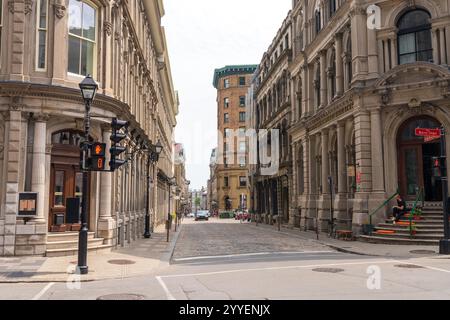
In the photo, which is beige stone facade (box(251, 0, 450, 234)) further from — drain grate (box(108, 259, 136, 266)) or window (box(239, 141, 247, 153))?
window (box(239, 141, 247, 153))

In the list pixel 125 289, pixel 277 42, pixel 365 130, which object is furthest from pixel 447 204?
pixel 277 42

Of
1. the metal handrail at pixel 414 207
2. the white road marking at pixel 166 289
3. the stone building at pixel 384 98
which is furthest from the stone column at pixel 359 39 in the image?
the white road marking at pixel 166 289

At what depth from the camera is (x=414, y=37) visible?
25.2 meters

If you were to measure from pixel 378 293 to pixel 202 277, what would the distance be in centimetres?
484

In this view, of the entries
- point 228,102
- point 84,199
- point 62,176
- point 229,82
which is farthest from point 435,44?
point 229,82

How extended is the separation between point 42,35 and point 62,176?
5.50 meters

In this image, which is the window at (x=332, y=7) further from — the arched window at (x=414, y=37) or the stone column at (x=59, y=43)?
the stone column at (x=59, y=43)

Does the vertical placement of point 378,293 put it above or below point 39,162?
below

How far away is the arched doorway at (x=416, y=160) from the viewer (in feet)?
79.2

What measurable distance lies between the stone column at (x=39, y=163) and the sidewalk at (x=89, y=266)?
1958 mm

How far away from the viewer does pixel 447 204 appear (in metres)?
18.5

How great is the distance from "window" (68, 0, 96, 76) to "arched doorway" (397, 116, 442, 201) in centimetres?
1618

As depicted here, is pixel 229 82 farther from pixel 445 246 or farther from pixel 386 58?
pixel 445 246
